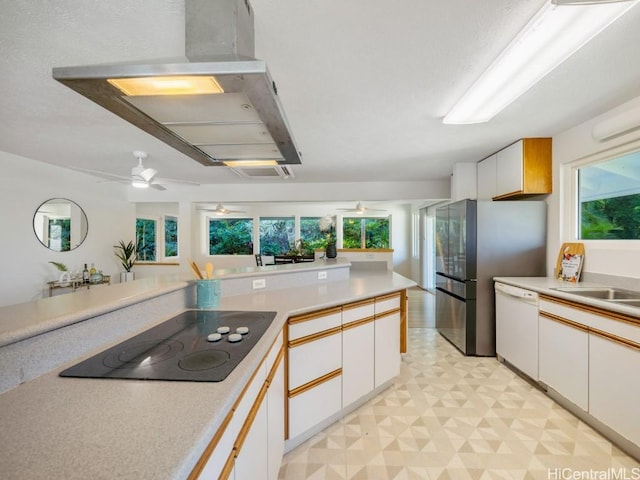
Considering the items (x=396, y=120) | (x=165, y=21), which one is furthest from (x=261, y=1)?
(x=396, y=120)

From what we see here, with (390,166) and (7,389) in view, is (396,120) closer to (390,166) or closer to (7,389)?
(390,166)

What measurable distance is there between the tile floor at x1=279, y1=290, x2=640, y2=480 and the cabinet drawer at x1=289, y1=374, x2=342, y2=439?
138 mm

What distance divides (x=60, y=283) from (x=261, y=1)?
446cm

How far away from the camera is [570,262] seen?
2.55 m

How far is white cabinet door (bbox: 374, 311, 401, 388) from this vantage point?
7.24 feet

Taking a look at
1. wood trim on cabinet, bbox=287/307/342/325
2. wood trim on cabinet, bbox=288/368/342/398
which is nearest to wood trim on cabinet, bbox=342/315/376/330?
wood trim on cabinet, bbox=287/307/342/325

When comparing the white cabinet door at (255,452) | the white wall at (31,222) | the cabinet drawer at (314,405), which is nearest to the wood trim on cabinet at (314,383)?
the cabinet drawer at (314,405)

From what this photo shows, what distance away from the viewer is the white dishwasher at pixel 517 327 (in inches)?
93.4

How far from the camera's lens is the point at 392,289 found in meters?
2.27

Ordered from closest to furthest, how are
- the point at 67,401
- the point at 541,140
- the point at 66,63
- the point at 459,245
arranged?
the point at 67,401
the point at 66,63
the point at 541,140
the point at 459,245

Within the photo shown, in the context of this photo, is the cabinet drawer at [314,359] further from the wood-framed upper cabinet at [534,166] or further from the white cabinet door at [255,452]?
the wood-framed upper cabinet at [534,166]

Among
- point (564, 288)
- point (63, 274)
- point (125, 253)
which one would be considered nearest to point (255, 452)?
point (564, 288)

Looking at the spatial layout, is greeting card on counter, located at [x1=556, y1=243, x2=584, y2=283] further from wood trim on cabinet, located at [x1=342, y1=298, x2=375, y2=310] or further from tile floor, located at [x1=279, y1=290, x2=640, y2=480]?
wood trim on cabinet, located at [x1=342, y1=298, x2=375, y2=310]

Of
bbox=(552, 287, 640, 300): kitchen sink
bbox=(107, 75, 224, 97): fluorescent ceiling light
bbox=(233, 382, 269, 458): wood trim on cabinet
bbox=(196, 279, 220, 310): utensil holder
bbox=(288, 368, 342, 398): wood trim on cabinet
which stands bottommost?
bbox=(288, 368, 342, 398): wood trim on cabinet
